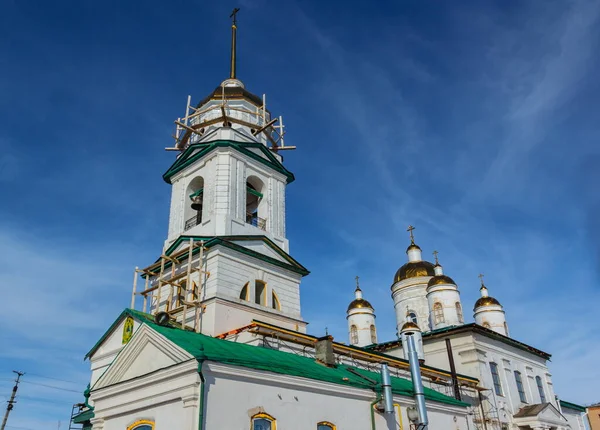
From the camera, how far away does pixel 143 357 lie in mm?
14820

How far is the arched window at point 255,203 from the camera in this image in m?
25.9

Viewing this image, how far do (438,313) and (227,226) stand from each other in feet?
55.4

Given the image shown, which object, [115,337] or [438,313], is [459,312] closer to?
[438,313]

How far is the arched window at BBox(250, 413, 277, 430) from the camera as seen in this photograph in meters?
13.2

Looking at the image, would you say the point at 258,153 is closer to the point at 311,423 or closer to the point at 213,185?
the point at 213,185

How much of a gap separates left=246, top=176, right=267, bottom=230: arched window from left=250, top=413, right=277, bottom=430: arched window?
12.9 m

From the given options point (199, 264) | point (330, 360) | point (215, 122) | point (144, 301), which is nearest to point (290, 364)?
point (330, 360)

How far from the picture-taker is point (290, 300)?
24.4m

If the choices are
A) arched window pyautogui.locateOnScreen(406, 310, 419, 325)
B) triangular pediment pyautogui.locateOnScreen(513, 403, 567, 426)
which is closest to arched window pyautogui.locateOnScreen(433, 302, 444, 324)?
arched window pyautogui.locateOnScreen(406, 310, 419, 325)

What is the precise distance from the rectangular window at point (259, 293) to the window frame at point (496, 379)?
538 inches

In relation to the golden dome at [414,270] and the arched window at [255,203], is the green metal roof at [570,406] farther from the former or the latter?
the arched window at [255,203]

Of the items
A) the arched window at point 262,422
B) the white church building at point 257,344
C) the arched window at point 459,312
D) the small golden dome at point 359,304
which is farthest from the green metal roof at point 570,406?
the arched window at point 262,422

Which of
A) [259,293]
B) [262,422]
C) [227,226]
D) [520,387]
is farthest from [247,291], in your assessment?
[520,387]

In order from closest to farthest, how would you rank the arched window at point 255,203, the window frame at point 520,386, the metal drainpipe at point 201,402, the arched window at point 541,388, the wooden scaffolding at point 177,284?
the metal drainpipe at point 201,402
the wooden scaffolding at point 177,284
the arched window at point 255,203
the window frame at point 520,386
the arched window at point 541,388
